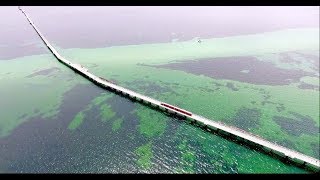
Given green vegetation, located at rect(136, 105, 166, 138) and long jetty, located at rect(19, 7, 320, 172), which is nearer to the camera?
long jetty, located at rect(19, 7, 320, 172)

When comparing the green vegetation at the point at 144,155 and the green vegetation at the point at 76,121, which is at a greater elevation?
the green vegetation at the point at 76,121

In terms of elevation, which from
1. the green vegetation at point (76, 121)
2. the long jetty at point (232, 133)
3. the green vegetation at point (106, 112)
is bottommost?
the long jetty at point (232, 133)

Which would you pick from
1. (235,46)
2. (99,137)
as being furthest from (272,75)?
(99,137)

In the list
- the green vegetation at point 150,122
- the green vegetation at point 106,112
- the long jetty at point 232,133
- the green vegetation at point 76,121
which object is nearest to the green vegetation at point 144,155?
the green vegetation at point 150,122

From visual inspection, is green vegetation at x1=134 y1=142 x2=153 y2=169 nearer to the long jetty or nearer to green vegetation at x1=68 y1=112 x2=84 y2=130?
the long jetty

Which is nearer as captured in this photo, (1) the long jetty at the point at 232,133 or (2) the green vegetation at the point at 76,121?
(1) the long jetty at the point at 232,133

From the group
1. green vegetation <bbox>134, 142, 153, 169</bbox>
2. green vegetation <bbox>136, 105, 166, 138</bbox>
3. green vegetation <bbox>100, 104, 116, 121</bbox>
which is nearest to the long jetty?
green vegetation <bbox>136, 105, 166, 138</bbox>

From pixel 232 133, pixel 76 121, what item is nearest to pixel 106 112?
pixel 76 121

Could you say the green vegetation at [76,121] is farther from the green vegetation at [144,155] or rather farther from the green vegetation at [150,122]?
the green vegetation at [144,155]

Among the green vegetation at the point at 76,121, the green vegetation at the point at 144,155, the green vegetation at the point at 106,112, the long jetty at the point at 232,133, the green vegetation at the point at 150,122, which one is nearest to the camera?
the green vegetation at the point at 144,155

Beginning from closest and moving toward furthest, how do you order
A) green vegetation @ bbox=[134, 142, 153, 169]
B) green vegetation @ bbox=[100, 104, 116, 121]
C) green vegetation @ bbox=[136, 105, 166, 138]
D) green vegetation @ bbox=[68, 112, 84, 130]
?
green vegetation @ bbox=[134, 142, 153, 169]
green vegetation @ bbox=[136, 105, 166, 138]
green vegetation @ bbox=[68, 112, 84, 130]
green vegetation @ bbox=[100, 104, 116, 121]

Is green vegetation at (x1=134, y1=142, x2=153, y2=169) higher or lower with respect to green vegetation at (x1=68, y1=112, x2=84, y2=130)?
lower
